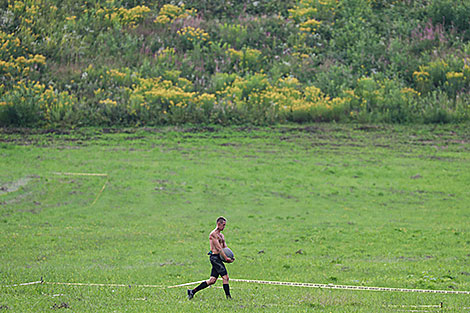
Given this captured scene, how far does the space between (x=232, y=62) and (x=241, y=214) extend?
16043 mm

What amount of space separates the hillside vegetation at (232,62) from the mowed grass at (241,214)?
161 centimetres

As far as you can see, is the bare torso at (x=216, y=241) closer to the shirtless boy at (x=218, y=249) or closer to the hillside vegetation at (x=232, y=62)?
the shirtless boy at (x=218, y=249)

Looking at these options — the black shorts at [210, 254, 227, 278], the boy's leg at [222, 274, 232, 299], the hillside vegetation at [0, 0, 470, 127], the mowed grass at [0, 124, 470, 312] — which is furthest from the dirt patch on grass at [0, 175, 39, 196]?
the black shorts at [210, 254, 227, 278]

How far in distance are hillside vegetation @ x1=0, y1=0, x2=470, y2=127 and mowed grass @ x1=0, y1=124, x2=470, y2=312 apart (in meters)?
1.61

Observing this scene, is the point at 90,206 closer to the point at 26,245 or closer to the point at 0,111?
the point at 26,245

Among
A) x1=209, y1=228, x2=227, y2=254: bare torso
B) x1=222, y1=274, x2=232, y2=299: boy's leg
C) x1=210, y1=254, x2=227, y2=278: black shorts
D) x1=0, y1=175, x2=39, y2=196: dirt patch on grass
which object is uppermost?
x1=209, y1=228, x2=227, y2=254: bare torso

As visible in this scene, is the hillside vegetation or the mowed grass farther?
the hillside vegetation

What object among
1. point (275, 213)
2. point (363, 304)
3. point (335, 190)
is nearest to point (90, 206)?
point (275, 213)

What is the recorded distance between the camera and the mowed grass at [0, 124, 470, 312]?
10273 mm

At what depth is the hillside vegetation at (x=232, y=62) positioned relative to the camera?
2828 cm

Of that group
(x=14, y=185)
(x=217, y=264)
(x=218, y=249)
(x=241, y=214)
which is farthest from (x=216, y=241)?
(x=14, y=185)

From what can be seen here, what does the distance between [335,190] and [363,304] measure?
441 inches

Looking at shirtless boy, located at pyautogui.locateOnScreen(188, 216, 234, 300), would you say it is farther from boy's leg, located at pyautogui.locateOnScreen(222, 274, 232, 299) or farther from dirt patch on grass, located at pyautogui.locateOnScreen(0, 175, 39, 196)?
dirt patch on grass, located at pyautogui.locateOnScreen(0, 175, 39, 196)

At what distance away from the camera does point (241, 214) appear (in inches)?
719
